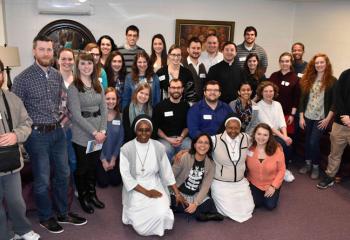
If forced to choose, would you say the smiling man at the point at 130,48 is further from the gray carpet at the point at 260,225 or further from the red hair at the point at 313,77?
the red hair at the point at 313,77

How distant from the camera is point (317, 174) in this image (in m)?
4.88

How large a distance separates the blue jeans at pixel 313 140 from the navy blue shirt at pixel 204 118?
4.69 ft

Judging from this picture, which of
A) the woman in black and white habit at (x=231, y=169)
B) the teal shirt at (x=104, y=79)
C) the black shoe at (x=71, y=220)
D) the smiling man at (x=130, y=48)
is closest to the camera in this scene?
the black shoe at (x=71, y=220)

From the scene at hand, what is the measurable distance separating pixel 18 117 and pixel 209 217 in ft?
6.98

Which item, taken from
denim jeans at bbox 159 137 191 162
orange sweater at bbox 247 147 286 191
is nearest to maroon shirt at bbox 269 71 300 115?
orange sweater at bbox 247 147 286 191

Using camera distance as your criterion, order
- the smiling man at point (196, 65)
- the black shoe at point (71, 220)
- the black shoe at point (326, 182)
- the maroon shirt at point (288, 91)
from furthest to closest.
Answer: the maroon shirt at point (288, 91) → the smiling man at point (196, 65) → the black shoe at point (326, 182) → the black shoe at point (71, 220)

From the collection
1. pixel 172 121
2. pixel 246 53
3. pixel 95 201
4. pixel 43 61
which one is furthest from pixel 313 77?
pixel 43 61

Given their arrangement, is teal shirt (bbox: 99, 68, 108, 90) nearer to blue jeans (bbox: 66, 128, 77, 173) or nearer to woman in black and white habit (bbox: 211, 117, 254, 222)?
blue jeans (bbox: 66, 128, 77, 173)

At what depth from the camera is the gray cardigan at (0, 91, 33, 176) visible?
2.59 meters

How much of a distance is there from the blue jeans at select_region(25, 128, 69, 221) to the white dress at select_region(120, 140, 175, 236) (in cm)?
59

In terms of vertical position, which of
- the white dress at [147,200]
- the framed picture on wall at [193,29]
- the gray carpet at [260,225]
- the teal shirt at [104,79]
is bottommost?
the gray carpet at [260,225]

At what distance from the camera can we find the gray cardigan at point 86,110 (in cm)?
326

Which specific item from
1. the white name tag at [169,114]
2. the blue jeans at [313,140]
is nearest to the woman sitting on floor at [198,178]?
the white name tag at [169,114]

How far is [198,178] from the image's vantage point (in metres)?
3.68
